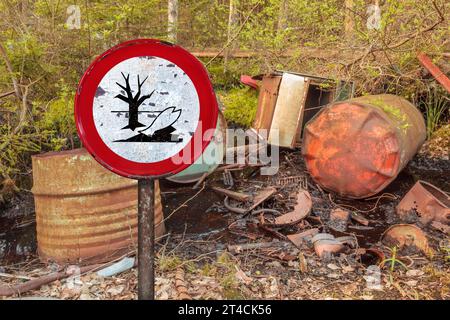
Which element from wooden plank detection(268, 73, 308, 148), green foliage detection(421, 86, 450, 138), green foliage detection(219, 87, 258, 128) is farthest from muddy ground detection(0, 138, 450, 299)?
green foliage detection(219, 87, 258, 128)

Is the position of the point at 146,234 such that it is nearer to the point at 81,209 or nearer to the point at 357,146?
the point at 81,209

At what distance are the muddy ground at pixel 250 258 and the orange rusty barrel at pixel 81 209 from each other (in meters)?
0.27

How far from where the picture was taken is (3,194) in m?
5.09

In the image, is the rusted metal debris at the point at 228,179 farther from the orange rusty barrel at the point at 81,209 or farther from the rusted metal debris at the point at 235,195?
the orange rusty barrel at the point at 81,209

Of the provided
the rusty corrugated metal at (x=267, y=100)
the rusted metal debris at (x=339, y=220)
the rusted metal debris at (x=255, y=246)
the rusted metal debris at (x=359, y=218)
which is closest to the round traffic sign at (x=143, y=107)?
the rusted metal debris at (x=255, y=246)

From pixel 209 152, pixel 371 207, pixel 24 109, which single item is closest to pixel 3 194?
pixel 24 109

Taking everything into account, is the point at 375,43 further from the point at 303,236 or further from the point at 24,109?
the point at 24,109

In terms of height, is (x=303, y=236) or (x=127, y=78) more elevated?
(x=127, y=78)

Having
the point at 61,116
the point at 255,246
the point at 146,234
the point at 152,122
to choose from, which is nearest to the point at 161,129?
the point at 152,122

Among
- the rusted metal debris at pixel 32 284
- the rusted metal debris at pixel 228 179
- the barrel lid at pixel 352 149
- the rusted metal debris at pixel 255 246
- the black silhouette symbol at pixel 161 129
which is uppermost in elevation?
the black silhouette symbol at pixel 161 129

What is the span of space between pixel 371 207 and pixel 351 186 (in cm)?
46

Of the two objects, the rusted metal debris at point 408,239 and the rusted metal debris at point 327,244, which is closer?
the rusted metal debris at point 327,244

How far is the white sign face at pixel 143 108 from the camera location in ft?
5.29
